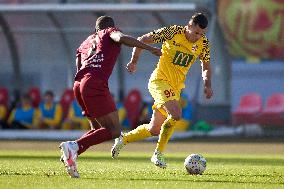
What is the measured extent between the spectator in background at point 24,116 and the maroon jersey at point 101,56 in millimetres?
17726

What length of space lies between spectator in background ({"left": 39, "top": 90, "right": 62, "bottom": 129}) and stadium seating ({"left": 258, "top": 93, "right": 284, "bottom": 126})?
20.0 feet

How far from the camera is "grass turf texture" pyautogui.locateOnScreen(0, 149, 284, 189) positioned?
515 inches

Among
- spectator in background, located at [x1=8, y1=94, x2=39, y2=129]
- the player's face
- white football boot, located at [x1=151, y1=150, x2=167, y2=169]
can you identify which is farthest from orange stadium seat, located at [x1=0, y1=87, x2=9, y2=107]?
white football boot, located at [x1=151, y1=150, x2=167, y2=169]

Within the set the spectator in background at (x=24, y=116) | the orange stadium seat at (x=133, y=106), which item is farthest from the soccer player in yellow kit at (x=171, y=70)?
the spectator in background at (x=24, y=116)

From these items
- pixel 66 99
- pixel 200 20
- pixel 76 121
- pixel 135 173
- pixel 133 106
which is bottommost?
pixel 135 173

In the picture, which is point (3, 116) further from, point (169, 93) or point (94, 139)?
point (94, 139)

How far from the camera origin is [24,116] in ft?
106

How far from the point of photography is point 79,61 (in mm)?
14711

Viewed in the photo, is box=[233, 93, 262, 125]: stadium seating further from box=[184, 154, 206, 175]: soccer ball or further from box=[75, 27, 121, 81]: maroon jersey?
box=[75, 27, 121, 81]: maroon jersey

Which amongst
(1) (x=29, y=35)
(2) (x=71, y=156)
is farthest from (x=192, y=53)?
(1) (x=29, y=35)

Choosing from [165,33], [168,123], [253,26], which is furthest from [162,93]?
[253,26]

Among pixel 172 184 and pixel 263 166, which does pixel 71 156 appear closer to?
pixel 172 184

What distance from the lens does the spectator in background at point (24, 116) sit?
32.2 m

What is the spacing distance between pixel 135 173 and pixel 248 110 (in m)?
18.0
